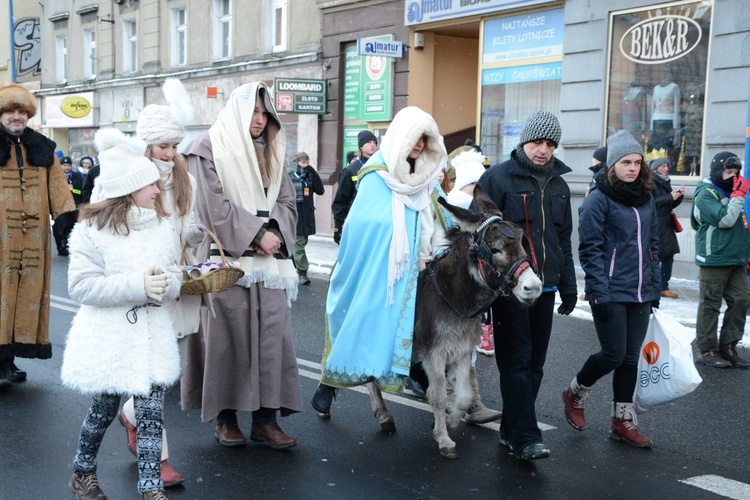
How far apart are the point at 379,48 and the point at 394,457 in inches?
574

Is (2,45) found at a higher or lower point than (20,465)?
higher

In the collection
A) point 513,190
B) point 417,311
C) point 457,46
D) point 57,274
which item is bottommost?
point 57,274

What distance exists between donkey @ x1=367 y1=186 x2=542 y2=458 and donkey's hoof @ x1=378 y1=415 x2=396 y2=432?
18.3 inches

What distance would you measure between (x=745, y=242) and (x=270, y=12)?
17.5 meters

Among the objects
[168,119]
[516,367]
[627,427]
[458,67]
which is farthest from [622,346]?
[458,67]

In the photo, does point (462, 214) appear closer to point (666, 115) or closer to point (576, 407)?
point (576, 407)

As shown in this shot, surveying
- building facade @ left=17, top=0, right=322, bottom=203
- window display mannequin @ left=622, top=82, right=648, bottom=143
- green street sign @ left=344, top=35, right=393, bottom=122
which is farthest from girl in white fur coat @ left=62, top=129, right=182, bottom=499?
building facade @ left=17, top=0, right=322, bottom=203

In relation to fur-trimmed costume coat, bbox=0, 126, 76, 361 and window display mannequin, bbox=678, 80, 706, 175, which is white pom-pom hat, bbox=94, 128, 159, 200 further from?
window display mannequin, bbox=678, 80, 706, 175

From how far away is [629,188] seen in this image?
18.1 ft

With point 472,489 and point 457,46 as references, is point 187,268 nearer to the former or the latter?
point 472,489

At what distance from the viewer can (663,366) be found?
5594mm

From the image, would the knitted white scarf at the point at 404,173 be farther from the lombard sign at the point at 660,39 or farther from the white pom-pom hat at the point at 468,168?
the lombard sign at the point at 660,39

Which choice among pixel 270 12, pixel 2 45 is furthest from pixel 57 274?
pixel 2 45

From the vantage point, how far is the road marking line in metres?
4.73
